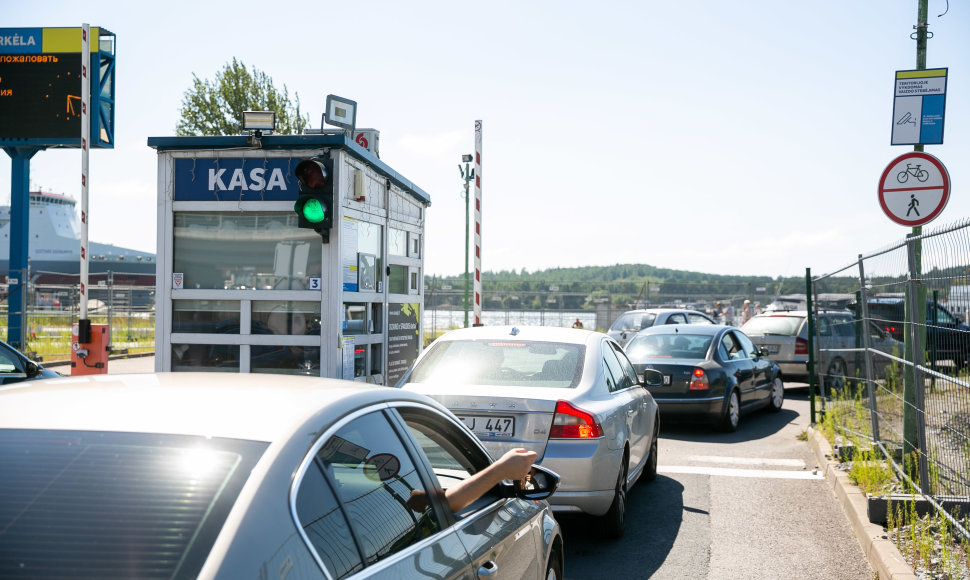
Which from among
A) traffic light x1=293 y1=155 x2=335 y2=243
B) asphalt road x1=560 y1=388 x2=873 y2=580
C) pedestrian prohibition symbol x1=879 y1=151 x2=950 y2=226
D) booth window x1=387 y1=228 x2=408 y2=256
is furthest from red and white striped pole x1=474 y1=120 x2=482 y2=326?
pedestrian prohibition symbol x1=879 y1=151 x2=950 y2=226

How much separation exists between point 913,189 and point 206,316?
275 inches

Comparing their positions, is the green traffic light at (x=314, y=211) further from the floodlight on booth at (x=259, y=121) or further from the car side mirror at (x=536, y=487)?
the car side mirror at (x=536, y=487)

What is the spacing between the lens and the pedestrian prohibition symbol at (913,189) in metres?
7.77

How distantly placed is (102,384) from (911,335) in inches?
226

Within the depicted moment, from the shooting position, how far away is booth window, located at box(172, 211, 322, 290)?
902 centimetres

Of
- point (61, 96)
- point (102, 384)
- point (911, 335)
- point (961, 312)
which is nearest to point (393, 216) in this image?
point (911, 335)

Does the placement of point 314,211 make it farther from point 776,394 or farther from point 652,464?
point 776,394

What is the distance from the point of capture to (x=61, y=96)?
17.7 meters

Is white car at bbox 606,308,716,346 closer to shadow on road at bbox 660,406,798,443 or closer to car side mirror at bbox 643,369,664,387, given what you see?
shadow on road at bbox 660,406,798,443

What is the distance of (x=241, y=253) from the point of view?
29.7 ft

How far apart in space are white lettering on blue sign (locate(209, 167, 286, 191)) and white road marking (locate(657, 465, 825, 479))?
5079 millimetres

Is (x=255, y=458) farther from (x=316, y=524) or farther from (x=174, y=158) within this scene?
(x=174, y=158)

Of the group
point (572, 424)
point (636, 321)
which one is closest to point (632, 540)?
point (572, 424)

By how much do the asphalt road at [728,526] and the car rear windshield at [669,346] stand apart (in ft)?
6.24
